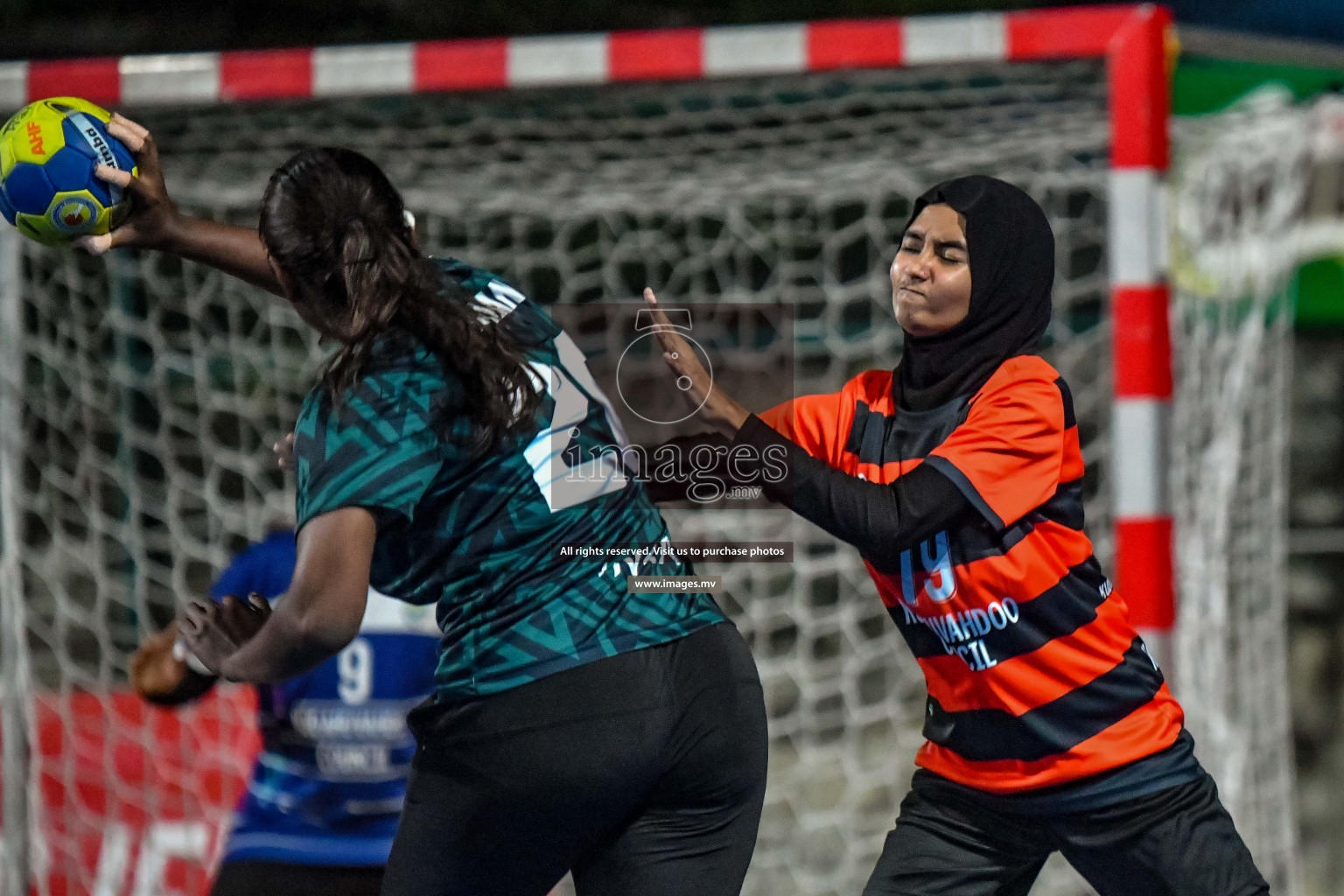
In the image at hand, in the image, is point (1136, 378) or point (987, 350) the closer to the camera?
point (987, 350)

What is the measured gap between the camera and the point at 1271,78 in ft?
10.4

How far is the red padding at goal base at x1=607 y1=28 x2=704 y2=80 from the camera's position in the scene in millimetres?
2543

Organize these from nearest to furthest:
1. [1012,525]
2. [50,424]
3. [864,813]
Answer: [1012,525] → [50,424] → [864,813]

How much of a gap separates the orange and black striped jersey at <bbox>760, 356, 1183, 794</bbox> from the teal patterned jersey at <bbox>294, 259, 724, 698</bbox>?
297 millimetres

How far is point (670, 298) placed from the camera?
4.10 m

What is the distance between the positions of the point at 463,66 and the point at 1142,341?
1382mm

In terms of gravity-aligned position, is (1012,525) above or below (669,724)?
above

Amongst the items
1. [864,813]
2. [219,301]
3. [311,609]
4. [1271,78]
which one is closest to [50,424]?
[219,301]

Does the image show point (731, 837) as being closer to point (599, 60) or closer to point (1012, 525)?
point (1012, 525)

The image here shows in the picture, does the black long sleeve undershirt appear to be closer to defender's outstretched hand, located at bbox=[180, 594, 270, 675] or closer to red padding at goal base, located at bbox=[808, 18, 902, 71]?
defender's outstretched hand, located at bbox=[180, 594, 270, 675]

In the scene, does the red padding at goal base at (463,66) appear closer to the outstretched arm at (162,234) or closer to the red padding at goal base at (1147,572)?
the outstretched arm at (162,234)

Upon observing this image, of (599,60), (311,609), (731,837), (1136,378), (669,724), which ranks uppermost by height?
(599,60)

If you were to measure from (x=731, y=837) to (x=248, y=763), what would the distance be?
197 centimetres

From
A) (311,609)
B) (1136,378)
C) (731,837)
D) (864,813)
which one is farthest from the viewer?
(864,813)
